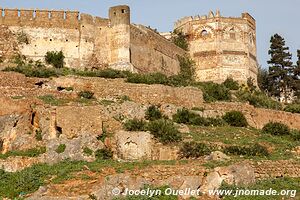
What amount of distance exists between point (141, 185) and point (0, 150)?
20.4ft

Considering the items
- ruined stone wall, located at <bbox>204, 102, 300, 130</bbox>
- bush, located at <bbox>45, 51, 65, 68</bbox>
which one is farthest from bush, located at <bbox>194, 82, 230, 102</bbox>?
bush, located at <bbox>45, 51, 65, 68</bbox>

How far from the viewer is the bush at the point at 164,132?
71.7 ft

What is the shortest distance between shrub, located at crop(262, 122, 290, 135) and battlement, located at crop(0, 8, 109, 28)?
11.0 metres

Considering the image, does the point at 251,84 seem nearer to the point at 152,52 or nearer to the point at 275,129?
the point at 152,52

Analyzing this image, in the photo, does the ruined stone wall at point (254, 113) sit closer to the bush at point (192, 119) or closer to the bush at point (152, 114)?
the bush at point (192, 119)

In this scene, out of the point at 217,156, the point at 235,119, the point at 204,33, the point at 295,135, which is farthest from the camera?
the point at 204,33

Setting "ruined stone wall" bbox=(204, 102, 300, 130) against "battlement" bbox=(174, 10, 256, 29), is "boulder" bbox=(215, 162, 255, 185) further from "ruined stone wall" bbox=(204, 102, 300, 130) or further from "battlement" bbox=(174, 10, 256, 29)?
"battlement" bbox=(174, 10, 256, 29)

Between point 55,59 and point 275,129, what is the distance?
37.7 feet

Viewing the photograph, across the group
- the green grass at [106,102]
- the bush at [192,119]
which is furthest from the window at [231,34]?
the green grass at [106,102]

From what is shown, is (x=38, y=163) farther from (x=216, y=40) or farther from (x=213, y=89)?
(x=216, y=40)

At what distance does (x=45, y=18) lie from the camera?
32438 mm

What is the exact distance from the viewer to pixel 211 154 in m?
20.0

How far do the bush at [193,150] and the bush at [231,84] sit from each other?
1625cm

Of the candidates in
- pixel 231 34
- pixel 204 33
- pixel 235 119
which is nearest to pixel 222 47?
pixel 231 34
